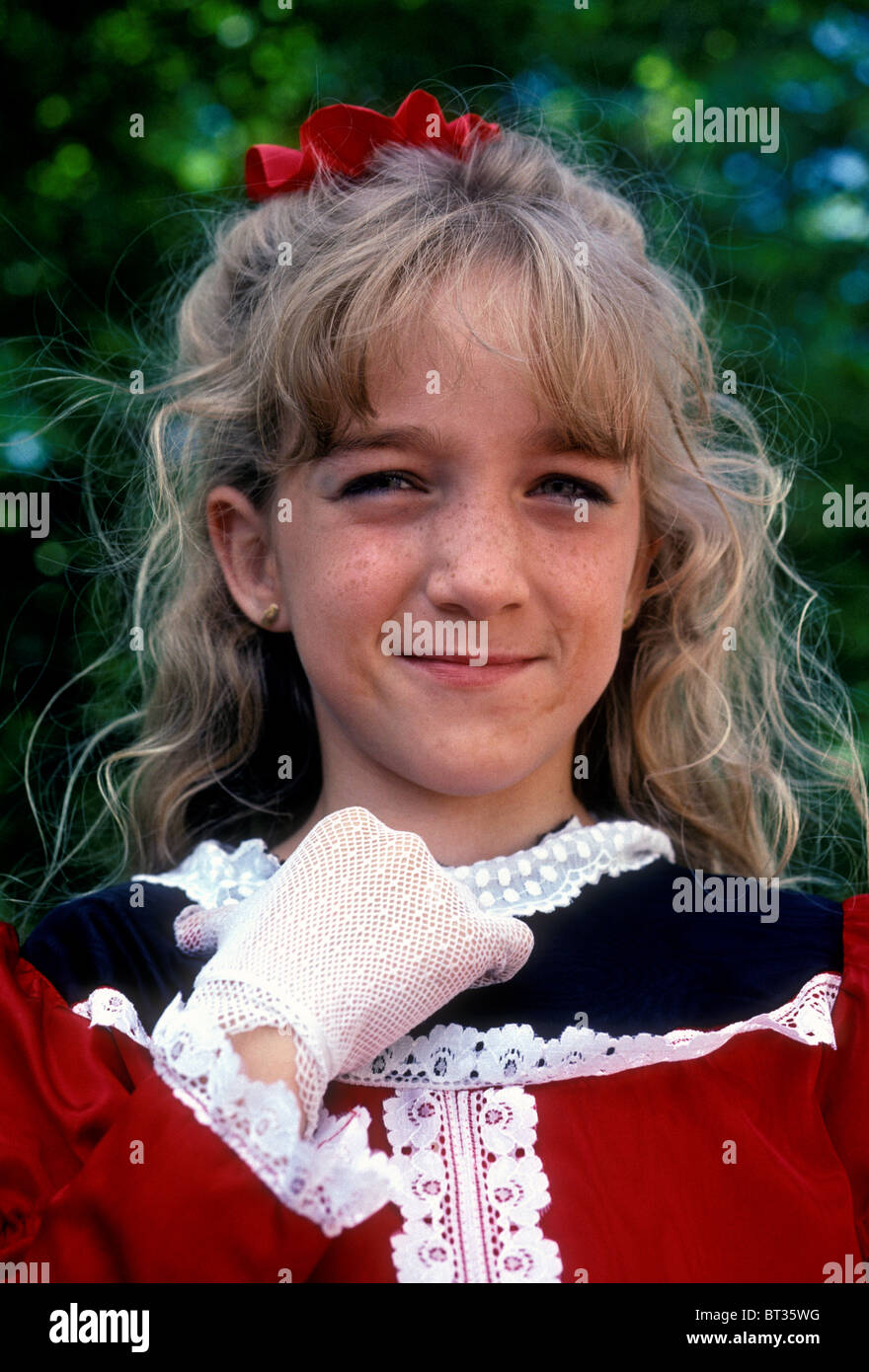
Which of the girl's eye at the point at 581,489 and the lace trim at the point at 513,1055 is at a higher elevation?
the girl's eye at the point at 581,489

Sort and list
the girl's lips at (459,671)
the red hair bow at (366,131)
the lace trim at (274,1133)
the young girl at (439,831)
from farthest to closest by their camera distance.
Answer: the red hair bow at (366,131) → the girl's lips at (459,671) → the young girl at (439,831) → the lace trim at (274,1133)

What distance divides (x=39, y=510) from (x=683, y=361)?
3.52 feet

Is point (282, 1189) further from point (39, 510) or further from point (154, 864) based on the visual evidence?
point (39, 510)

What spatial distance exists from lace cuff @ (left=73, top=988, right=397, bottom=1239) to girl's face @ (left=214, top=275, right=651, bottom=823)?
1.39 feet

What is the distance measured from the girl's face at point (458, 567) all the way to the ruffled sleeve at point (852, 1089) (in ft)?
1.35

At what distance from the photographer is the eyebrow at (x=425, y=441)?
1376 mm

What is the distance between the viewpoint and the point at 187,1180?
3.63 ft

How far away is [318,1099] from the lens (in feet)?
3.73

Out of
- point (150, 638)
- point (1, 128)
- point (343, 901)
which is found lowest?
point (343, 901)

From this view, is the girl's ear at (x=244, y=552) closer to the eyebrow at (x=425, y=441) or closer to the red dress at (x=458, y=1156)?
the eyebrow at (x=425, y=441)

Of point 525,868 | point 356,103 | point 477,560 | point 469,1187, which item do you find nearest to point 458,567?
point 477,560

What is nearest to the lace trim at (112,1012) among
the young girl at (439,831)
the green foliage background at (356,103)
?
the young girl at (439,831)

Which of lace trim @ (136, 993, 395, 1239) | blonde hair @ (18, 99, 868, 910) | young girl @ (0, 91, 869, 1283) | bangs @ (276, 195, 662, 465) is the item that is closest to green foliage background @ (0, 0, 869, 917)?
blonde hair @ (18, 99, 868, 910)

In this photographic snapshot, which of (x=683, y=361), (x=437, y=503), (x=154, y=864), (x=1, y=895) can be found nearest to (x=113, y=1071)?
(x=154, y=864)
